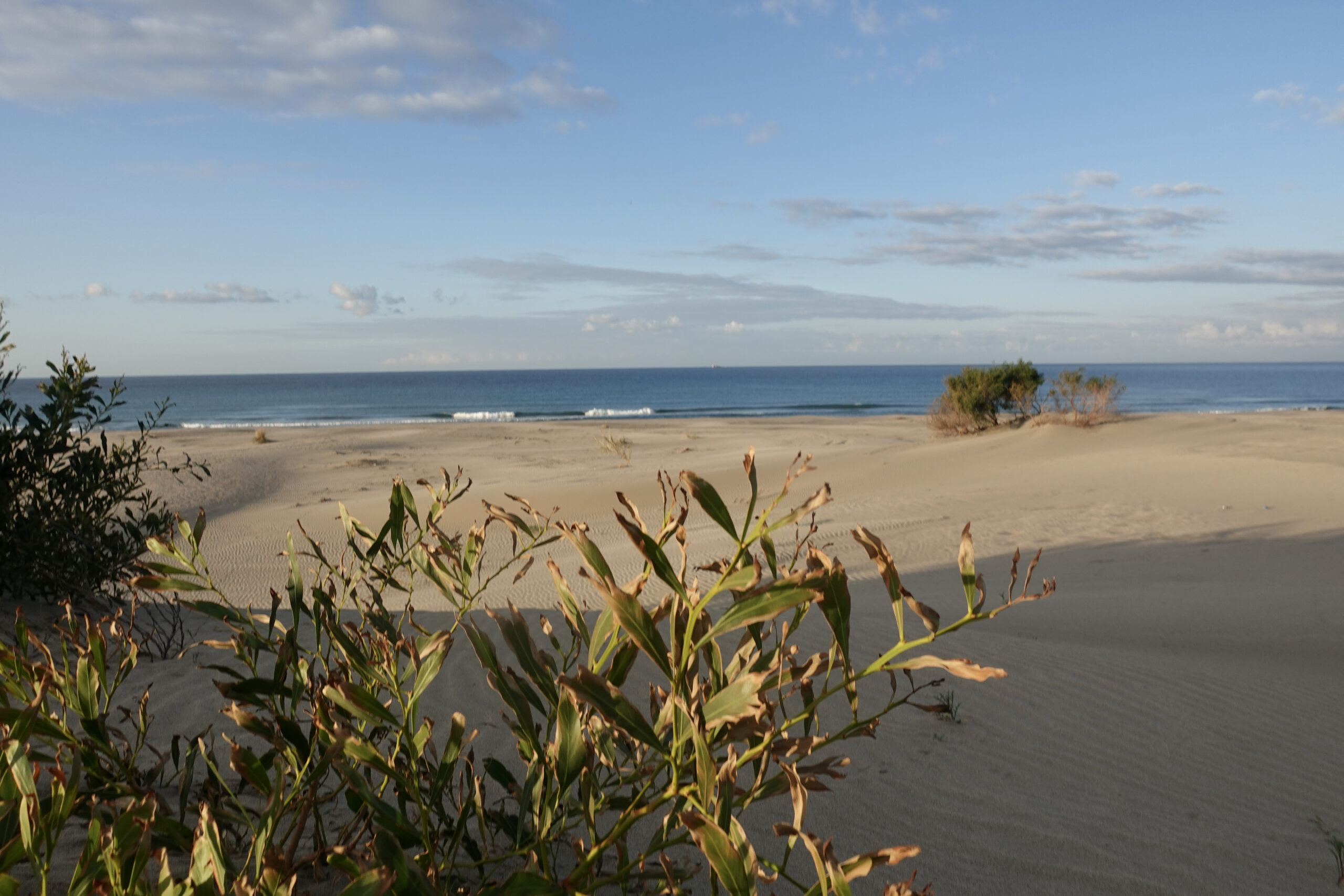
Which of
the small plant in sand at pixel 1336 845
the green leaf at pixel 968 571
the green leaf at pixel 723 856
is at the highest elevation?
the green leaf at pixel 968 571

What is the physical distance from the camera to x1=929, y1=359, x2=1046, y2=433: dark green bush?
18.6 meters

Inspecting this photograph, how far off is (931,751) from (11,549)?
458 cm

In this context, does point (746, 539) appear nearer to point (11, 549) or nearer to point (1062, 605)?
point (11, 549)

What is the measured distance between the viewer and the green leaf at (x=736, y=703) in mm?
945

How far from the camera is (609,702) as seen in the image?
3.22 ft

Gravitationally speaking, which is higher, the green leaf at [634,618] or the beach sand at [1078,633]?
the green leaf at [634,618]

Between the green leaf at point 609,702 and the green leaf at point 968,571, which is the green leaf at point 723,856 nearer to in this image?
the green leaf at point 609,702

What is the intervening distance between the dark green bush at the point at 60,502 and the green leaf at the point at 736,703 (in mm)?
4313

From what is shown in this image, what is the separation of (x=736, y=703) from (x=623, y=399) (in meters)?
65.0

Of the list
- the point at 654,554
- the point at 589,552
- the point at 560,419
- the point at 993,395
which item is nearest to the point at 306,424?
the point at 560,419

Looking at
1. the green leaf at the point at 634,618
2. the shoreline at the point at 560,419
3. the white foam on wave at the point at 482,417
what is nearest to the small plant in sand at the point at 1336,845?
the green leaf at the point at 634,618

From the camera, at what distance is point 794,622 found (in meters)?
1.29

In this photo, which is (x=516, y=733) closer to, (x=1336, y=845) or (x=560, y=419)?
(x=1336, y=845)

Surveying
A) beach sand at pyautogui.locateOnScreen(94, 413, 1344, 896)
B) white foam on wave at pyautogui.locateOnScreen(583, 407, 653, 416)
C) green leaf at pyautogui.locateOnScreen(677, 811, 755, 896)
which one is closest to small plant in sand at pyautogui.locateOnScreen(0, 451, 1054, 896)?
green leaf at pyautogui.locateOnScreen(677, 811, 755, 896)
